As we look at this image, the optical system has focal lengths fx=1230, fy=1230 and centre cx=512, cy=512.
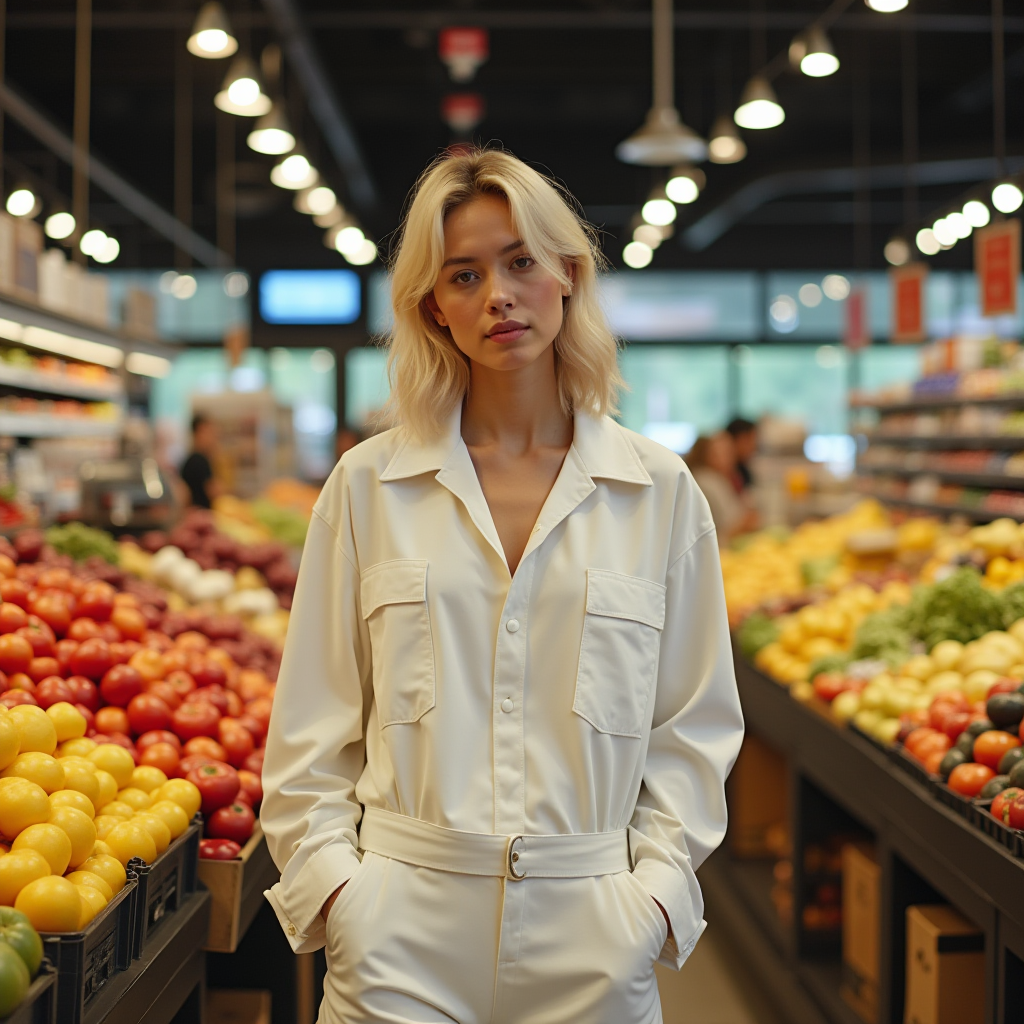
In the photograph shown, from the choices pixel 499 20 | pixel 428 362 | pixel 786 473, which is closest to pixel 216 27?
pixel 499 20

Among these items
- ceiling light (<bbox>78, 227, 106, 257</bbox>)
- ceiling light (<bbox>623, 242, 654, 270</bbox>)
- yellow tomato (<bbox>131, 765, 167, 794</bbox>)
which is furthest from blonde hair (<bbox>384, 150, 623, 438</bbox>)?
ceiling light (<bbox>623, 242, 654, 270</bbox>)

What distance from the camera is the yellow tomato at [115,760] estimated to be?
241 cm

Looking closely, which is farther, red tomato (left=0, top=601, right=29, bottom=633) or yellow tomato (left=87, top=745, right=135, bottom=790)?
red tomato (left=0, top=601, right=29, bottom=633)

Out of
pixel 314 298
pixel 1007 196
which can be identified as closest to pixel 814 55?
pixel 1007 196

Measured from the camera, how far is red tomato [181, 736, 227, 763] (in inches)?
108

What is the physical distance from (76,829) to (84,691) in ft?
2.55

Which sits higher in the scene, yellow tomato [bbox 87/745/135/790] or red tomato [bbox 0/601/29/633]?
red tomato [bbox 0/601/29/633]

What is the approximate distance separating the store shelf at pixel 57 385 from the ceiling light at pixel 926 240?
704cm

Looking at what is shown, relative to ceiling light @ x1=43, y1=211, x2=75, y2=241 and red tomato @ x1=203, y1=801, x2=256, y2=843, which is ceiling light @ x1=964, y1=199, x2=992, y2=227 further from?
ceiling light @ x1=43, y1=211, x2=75, y2=241

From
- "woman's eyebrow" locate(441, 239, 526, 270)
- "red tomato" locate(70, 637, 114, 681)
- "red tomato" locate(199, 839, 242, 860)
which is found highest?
"woman's eyebrow" locate(441, 239, 526, 270)

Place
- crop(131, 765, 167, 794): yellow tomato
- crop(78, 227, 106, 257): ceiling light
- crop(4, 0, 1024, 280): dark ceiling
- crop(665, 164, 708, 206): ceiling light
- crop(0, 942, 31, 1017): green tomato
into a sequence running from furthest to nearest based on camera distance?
1. crop(78, 227, 106, 257): ceiling light
2. crop(4, 0, 1024, 280): dark ceiling
3. crop(665, 164, 708, 206): ceiling light
4. crop(131, 765, 167, 794): yellow tomato
5. crop(0, 942, 31, 1017): green tomato

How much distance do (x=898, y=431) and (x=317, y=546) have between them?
937cm

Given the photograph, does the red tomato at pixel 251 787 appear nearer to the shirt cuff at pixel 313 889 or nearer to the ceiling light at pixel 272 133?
the shirt cuff at pixel 313 889

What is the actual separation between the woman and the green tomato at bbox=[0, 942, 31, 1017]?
1.37 ft
